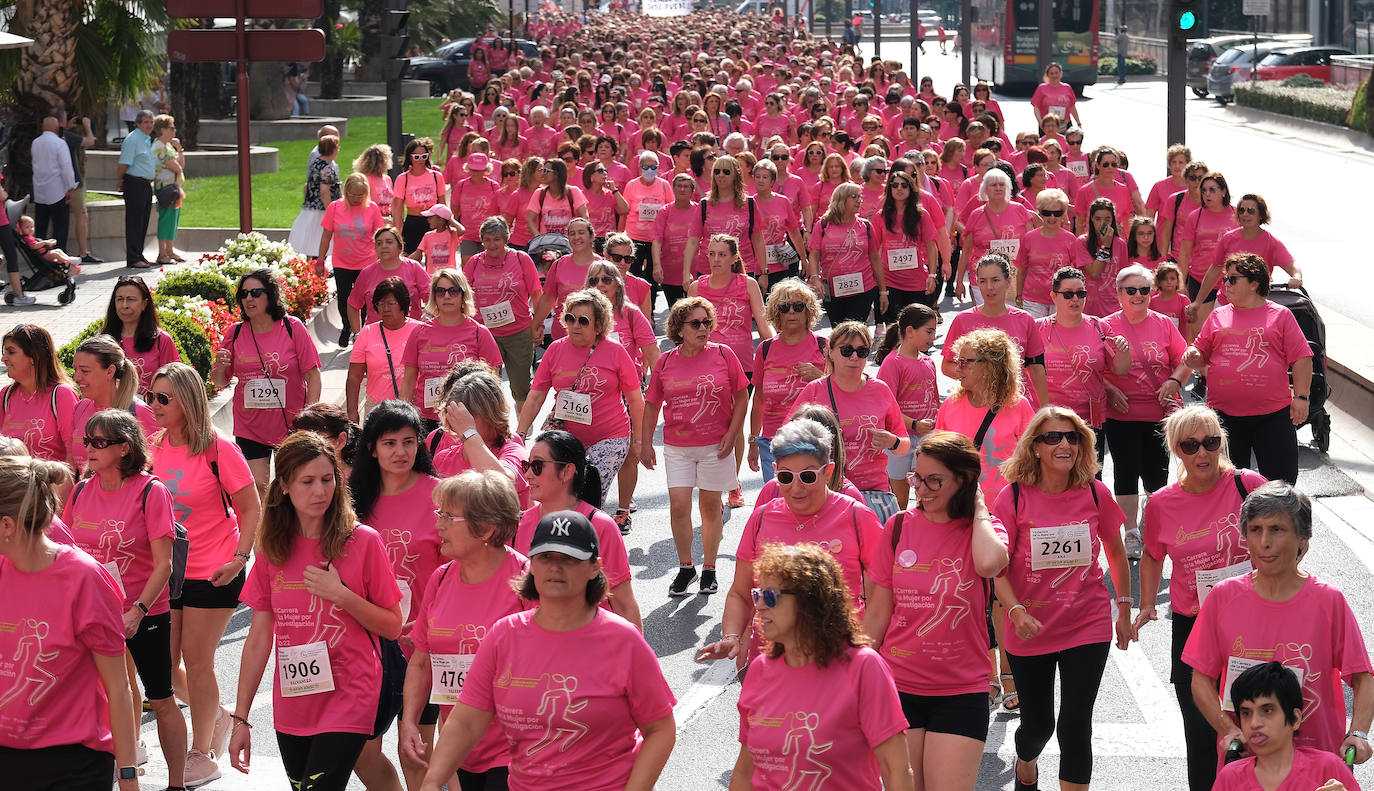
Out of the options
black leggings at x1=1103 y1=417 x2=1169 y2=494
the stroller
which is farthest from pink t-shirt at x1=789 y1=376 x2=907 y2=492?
the stroller

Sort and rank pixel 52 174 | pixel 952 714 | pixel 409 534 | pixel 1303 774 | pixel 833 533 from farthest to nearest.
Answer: pixel 52 174, pixel 409 534, pixel 833 533, pixel 952 714, pixel 1303 774

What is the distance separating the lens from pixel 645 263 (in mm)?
18375

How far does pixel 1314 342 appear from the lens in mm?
12250

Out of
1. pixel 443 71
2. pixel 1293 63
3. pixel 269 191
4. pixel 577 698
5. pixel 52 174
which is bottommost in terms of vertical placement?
pixel 577 698

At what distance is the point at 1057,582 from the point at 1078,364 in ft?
10.7

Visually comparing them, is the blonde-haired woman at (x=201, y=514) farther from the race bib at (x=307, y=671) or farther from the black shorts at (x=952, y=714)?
the black shorts at (x=952, y=714)

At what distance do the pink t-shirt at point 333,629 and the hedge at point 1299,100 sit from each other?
4118 cm

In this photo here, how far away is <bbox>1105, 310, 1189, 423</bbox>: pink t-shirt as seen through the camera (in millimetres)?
9938

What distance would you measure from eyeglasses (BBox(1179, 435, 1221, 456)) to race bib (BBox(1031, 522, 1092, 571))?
1.83ft

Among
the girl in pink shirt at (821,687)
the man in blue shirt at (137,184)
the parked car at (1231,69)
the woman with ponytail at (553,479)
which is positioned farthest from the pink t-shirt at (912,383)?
the parked car at (1231,69)

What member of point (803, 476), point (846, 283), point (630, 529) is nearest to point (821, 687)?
point (803, 476)

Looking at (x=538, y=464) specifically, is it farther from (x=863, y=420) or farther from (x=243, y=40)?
(x=243, y=40)

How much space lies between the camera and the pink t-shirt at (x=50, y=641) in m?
5.69

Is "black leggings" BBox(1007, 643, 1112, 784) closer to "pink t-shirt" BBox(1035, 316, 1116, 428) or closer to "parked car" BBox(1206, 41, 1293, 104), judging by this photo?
"pink t-shirt" BBox(1035, 316, 1116, 428)
